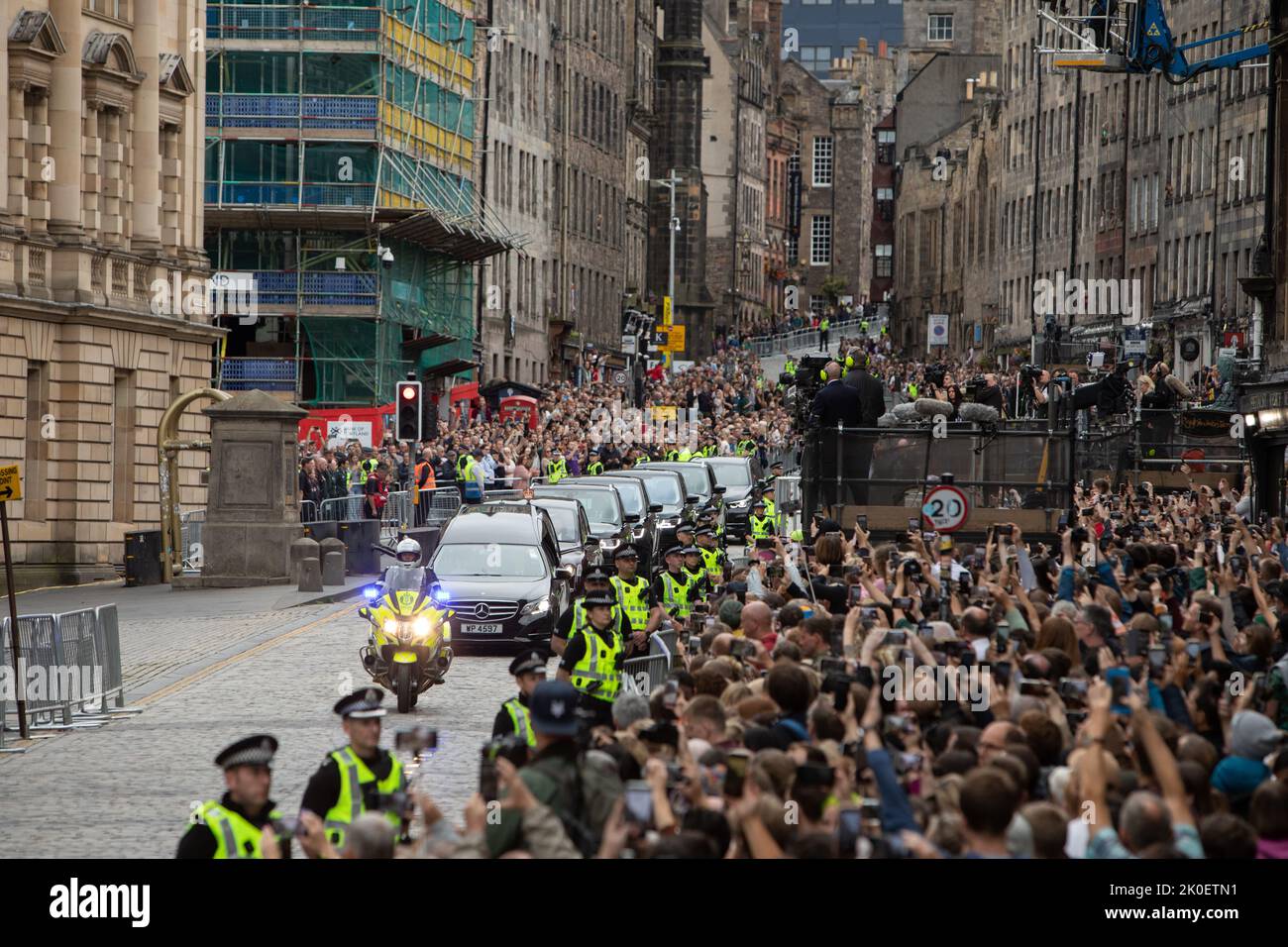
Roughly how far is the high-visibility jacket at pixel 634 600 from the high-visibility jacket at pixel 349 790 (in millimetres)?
7777

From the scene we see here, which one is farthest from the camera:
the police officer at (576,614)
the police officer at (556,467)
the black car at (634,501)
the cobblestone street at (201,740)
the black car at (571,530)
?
the police officer at (556,467)

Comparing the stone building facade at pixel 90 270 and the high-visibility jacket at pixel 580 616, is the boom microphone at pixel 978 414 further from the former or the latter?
the stone building facade at pixel 90 270

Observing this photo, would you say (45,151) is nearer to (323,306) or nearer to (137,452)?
(137,452)

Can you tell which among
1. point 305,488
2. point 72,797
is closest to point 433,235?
point 305,488

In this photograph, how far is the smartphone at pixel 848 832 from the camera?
30.3 feet

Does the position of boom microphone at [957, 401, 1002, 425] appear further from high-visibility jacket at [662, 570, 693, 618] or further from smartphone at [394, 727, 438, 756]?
smartphone at [394, 727, 438, 756]

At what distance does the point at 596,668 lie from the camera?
1716 centimetres

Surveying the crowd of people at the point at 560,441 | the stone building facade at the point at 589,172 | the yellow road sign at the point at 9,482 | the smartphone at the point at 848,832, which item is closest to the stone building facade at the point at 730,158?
the stone building facade at the point at 589,172

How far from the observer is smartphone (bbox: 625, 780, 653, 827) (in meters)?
9.90

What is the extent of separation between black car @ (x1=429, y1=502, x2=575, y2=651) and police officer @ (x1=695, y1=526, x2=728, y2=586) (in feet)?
4.80

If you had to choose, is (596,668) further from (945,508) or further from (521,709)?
(945,508)
